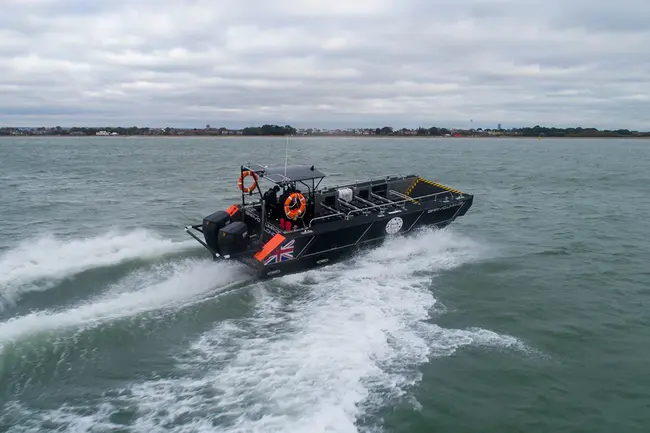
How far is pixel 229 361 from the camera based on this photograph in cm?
794

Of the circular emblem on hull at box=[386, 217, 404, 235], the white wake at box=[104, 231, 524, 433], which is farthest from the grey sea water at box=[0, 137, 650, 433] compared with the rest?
the circular emblem on hull at box=[386, 217, 404, 235]

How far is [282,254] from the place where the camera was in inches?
452

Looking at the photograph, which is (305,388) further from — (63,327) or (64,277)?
(64,277)

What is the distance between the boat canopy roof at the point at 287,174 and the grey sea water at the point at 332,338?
8.71ft

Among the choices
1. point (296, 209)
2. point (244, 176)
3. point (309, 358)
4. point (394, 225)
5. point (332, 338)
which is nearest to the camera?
point (309, 358)

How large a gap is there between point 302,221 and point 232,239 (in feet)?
8.00

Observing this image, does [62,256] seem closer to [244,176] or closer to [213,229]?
[213,229]

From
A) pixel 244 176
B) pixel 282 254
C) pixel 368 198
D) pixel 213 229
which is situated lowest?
pixel 282 254

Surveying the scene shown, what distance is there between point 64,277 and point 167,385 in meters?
5.55

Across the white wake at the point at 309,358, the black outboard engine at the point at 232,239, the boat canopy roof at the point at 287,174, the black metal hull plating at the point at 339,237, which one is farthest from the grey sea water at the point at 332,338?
the boat canopy roof at the point at 287,174

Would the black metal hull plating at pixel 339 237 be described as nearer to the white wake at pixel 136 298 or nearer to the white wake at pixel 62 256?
the white wake at pixel 136 298

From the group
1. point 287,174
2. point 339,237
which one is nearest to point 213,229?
point 287,174

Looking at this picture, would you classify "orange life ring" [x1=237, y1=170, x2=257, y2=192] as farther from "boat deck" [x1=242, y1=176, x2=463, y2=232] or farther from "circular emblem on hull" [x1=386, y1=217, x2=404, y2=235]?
"circular emblem on hull" [x1=386, y1=217, x2=404, y2=235]

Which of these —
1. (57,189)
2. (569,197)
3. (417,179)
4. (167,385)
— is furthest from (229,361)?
(57,189)
